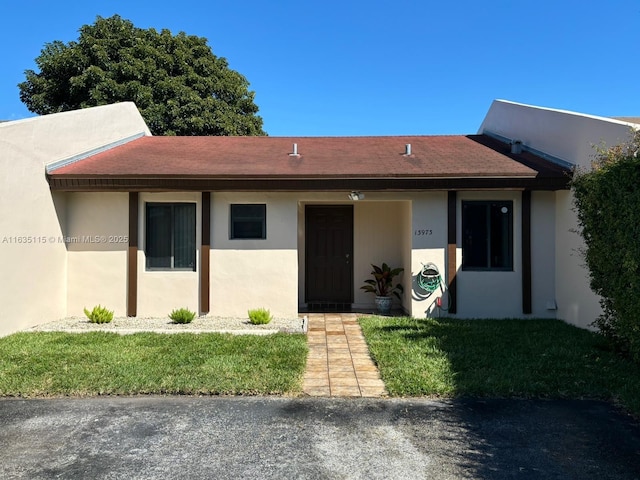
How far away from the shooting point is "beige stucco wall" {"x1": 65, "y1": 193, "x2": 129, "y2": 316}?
341 inches

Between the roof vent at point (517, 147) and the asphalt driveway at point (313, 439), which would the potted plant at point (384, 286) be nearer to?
the roof vent at point (517, 147)

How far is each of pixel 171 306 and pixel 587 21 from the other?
11.3m

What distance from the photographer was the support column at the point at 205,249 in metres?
8.62

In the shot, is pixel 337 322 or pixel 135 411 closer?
pixel 135 411

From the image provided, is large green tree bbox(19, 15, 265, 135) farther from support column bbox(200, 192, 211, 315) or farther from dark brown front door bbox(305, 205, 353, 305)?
support column bbox(200, 192, 211, 315)

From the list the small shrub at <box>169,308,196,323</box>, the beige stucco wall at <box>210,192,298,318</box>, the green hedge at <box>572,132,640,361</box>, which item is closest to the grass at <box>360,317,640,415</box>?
the green hedge at <box>572,132,640,361</box>

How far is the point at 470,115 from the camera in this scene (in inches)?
607

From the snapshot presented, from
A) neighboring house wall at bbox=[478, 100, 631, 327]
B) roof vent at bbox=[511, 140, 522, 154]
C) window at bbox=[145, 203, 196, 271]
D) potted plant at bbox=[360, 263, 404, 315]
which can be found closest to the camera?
neighboring house wall at bbox=[478, 100, 631, 327]

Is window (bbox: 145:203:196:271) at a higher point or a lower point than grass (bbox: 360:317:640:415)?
higher

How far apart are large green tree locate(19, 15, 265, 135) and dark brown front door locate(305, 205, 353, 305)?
36.6 feet

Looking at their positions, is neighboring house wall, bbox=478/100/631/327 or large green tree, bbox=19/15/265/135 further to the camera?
large green tree, bbox=19/15/265/135

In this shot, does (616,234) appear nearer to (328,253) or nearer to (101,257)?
(328,253)

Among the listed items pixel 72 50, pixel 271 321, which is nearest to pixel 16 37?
pixel 72 50

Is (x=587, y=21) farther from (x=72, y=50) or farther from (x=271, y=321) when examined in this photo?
(x=72, y=50)
